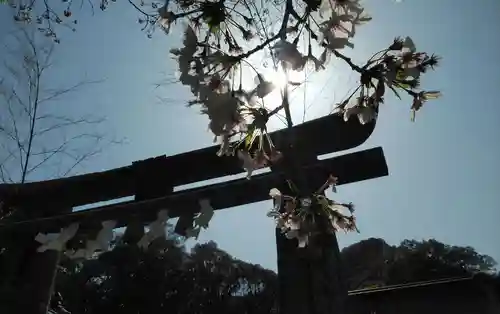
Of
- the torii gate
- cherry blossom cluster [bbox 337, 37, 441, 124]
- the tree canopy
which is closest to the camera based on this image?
cherry blossom cluster [bbox 337, 37, 441, 124]

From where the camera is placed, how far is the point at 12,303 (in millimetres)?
2865

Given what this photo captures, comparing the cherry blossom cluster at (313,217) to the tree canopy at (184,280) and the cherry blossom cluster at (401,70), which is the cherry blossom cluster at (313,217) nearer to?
the cherry blossom cluster at (401,70)

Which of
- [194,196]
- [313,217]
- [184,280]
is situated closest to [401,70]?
[313,217]

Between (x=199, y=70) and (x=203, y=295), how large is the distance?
18512mm

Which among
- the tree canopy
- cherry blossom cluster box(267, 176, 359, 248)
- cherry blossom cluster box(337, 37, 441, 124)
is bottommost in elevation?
cherry blossom cluster box(267, 176, 359, 248)

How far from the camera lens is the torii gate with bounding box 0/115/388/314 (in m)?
1.66

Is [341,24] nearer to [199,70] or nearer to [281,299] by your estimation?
[199,70]

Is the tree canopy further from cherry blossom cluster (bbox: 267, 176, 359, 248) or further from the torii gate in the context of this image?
cherry blossom cluster (bbox: 267, 176, 359, 248)

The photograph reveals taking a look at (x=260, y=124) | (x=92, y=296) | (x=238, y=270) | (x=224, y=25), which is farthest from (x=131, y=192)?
(x=238, y=270)

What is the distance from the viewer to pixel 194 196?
2090 mm

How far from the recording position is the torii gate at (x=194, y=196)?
1.66 metres

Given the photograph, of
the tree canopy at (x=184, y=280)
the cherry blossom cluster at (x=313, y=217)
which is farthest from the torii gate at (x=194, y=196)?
the tree canopy at (x=184, y=280)

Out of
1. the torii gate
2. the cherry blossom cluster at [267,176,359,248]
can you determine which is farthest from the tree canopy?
the cherry blossom cluster at [267,176,359,248]

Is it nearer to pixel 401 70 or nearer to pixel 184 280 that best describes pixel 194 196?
pixel 401 70
